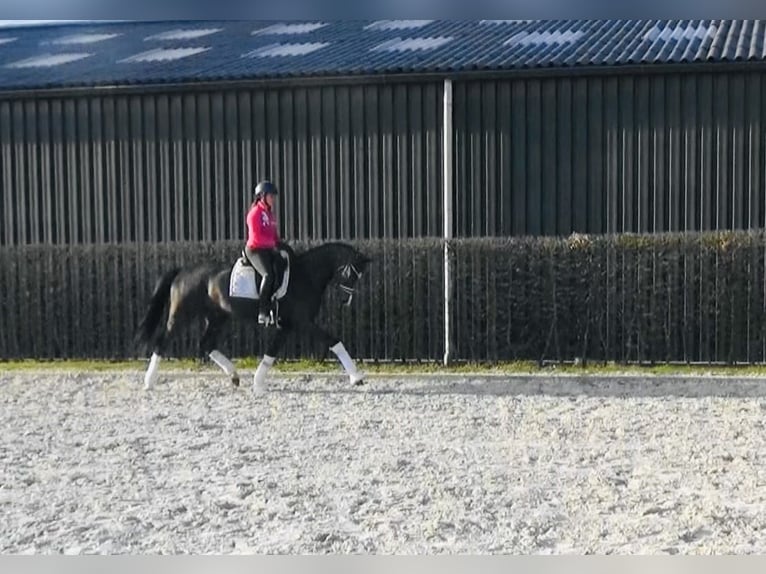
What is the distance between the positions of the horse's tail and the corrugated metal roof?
12.7 ft

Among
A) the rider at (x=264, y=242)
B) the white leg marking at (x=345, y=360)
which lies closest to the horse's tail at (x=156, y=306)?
the rider at (x=264, y=242)

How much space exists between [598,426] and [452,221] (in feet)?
21.1

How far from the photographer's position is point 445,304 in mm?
14984

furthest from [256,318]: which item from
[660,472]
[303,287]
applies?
[660,472]

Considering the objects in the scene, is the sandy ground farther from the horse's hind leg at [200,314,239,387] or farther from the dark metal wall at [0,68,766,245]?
the dark metal wall at [0,68,766,245]

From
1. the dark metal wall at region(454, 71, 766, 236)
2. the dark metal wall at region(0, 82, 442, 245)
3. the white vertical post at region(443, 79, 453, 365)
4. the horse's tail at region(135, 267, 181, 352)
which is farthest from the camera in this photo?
the dark metal wall at region(0, 82, 442, 245)

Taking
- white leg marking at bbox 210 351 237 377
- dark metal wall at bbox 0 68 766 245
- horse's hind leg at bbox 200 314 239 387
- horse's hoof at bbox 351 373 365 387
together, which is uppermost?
dark metal wall at bbox 0 68 766 245

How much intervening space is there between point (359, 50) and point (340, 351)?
22.7 feet

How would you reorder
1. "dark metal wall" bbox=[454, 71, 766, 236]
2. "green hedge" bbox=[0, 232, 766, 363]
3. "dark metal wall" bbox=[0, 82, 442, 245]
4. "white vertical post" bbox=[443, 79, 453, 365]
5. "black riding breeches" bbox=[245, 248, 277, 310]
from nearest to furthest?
"black riding breeches" bbox=[245, 248, 277, 310] < "green hedge" bbox=[0, 232, 766, 363] < "dark metal wall" bbox=[454, 71, 766, 236] < "white vertical post" bbox=[443, 79, 453, 365] < "dark metal wall" bbox=[0, 82, 442, 245]

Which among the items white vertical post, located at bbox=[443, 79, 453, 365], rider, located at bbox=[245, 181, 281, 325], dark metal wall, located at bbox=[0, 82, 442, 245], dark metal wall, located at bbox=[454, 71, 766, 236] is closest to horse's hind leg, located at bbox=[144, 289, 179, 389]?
rider, located at bbox=[245, 181, 281, 325]

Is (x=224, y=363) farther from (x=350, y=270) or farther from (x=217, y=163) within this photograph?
(x=217, y=163)

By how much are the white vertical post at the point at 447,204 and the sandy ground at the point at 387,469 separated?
2292 mm

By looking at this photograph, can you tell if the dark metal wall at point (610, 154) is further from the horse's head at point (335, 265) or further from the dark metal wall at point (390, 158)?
the horse's head at point (335, 265)

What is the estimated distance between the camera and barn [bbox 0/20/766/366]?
14.9m
